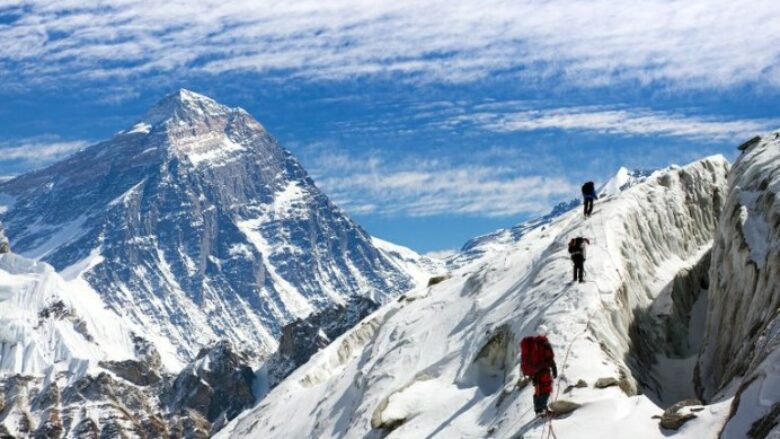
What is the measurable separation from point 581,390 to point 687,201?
30029 mm

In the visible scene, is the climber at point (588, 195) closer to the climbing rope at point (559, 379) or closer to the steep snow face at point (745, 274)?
the steep snow face at point (745, 274)

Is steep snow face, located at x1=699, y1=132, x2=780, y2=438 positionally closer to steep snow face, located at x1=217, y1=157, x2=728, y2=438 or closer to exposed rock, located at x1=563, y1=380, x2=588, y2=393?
steep snow face, located at x1=217, y1=157, x2=728, y2=438

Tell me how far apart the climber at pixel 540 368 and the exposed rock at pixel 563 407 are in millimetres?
269

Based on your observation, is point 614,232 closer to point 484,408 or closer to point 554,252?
point 554,252

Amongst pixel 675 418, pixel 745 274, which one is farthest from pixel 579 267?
pixel 675 418

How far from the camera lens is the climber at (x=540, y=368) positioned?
3503 cm

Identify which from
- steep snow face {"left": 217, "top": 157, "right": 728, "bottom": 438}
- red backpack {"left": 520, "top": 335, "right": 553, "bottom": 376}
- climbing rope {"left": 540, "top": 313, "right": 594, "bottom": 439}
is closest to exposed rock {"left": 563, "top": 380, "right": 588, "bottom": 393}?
steep snow face {"left": 217, "top": 157, "right": 728, "bottom": 438}

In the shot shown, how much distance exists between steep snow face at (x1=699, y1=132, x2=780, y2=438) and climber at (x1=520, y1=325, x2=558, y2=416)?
5.61 meters

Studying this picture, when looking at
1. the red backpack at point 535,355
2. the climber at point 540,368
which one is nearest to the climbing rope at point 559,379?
the climber at point 540,368

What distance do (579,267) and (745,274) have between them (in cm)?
680

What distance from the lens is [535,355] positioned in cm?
3541

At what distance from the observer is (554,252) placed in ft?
184

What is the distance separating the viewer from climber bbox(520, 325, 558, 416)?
35031 millimetres

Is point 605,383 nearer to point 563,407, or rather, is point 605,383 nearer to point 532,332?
point 563,407
